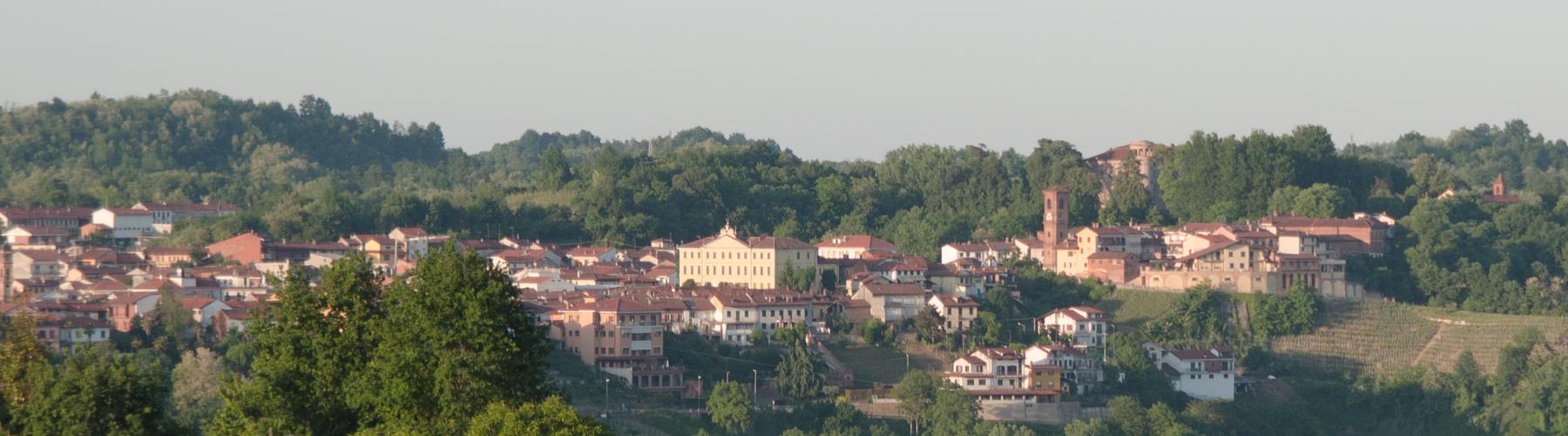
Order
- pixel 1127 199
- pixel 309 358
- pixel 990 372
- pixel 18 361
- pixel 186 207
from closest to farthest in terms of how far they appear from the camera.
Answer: pixel 18 361
pixel 309 358
pixel 990 372
pixel 186 207
pixel 1127 199

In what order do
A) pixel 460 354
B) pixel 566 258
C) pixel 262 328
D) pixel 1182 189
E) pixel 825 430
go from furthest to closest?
1. pixel 1182 189
2. pixel 566 258
3. pixel 825 430
4. pixel 262 328
5. pixel 460 354

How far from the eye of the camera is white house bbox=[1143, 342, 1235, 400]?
4191 cm

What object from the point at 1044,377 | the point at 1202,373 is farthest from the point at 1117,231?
the point at 1044,377

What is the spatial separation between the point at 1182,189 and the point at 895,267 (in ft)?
33.1

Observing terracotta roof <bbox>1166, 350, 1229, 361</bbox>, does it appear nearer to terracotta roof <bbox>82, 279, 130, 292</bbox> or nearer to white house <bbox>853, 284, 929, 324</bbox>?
white house <bbox>853, 284, 929, 324</bbox>

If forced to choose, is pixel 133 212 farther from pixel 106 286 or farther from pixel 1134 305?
pixel 1134 305

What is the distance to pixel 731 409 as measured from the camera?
3738cm

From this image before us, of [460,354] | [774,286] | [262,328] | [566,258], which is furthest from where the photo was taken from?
[566,258]

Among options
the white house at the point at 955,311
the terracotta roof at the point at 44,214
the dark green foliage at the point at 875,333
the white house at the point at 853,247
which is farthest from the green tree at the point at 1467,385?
the terracotta roof at the point at 44,214

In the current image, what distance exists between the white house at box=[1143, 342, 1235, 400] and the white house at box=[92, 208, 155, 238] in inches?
788

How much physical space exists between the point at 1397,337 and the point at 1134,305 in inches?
166

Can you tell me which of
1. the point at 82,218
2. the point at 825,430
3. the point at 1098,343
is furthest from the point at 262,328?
the point at 82,218

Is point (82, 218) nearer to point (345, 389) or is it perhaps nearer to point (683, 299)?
point (683, 299)

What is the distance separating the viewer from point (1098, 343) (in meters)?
43.3
